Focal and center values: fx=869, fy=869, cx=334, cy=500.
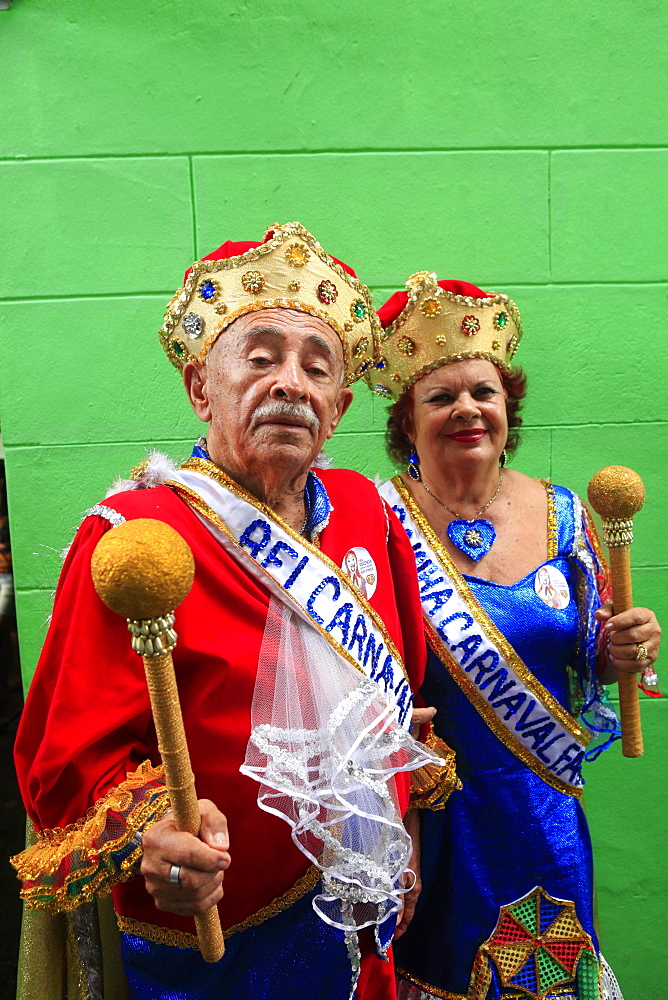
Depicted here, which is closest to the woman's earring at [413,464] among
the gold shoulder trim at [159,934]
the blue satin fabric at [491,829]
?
the blue satin fabric at [491,829]

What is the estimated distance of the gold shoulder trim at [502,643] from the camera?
1978 millimetres

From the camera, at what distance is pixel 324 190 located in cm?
250

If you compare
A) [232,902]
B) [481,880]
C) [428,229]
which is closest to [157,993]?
[232,902]

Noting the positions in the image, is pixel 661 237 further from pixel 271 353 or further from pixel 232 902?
pixel 232 902

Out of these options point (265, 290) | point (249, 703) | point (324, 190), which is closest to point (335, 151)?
point (324, 190)

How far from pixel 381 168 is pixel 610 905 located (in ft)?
7.70

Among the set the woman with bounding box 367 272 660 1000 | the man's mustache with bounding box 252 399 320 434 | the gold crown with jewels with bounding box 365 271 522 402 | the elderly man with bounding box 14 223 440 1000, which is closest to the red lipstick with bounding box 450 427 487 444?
the woman with bounding box 367 272 660 1000

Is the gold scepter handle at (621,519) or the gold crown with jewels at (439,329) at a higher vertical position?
the gold crown with jewels at (439,329)

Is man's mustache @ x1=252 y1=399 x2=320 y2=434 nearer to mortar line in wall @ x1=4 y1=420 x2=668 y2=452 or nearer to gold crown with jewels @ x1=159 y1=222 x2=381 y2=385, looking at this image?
gold crown with jewels @ x1=159 y1=222 x2=381 y2=385

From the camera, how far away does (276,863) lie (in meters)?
1.44

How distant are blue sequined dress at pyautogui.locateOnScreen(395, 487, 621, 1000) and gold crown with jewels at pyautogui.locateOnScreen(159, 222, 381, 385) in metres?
0.75

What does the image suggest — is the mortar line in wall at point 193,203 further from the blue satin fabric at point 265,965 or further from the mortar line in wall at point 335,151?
the blue satin fabric at point 265,965

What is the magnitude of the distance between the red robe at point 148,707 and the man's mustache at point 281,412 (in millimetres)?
205

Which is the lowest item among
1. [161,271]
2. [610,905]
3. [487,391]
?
[610,905]
